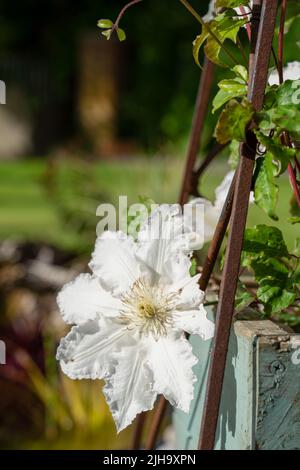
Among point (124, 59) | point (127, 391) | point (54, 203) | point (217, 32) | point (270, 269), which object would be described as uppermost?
point (124, 59)

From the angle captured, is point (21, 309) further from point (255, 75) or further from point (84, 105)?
point (84, 105)

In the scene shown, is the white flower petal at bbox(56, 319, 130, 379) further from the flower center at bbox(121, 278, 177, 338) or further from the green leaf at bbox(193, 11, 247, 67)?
the green leaf at bbox(193, 11, 247, 67)

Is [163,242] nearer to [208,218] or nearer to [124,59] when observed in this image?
[208,218]

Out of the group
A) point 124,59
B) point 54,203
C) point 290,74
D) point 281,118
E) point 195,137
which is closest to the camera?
point 281,118

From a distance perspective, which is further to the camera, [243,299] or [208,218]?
[208,218]

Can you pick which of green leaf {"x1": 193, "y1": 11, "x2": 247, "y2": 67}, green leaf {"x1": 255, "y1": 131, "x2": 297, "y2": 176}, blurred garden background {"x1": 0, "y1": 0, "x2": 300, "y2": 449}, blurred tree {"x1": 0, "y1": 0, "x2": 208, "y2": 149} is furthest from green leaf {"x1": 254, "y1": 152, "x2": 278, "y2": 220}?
blurred tree {"x1": 0, "y1": 0, "x2": 208, "y2": 149}

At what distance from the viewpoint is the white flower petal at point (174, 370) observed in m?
0.71

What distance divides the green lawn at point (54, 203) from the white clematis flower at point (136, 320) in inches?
7.5

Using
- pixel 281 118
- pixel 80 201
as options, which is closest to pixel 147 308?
pixel 281 118

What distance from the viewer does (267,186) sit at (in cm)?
68

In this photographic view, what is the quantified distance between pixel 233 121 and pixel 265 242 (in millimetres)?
160

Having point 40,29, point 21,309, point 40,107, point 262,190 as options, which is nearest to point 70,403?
point 21,309

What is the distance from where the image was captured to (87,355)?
2.44 ft

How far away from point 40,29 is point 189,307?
1069cm
